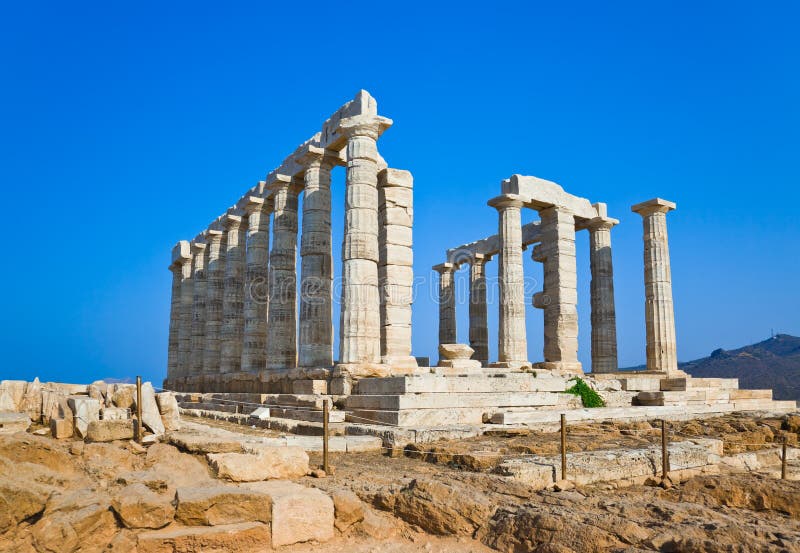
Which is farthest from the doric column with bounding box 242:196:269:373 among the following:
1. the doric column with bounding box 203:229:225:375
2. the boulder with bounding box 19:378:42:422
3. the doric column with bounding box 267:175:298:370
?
the boulder with bounding box 19:378:42:422

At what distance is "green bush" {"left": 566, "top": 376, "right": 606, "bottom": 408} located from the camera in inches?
640

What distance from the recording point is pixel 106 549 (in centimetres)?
528

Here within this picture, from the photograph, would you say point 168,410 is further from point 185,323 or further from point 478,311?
point 185,323

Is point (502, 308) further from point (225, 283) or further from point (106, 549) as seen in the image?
point (106, 549)

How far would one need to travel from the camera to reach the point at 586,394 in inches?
646

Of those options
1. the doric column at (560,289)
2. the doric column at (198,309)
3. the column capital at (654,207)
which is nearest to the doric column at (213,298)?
the doric column at (198,309)

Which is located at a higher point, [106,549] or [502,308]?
[502,308]

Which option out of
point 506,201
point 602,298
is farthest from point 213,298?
point 602,298

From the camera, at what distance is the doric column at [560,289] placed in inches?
924

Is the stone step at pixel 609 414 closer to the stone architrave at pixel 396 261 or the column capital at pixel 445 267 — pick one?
the stone architrave at pixel 396 261

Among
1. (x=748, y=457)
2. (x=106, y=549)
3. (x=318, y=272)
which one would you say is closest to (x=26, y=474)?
(x=106, y=549)

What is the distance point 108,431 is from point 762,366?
65812mm

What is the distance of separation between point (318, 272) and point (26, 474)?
14599 millimetres

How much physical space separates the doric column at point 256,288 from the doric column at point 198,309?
649 cm
